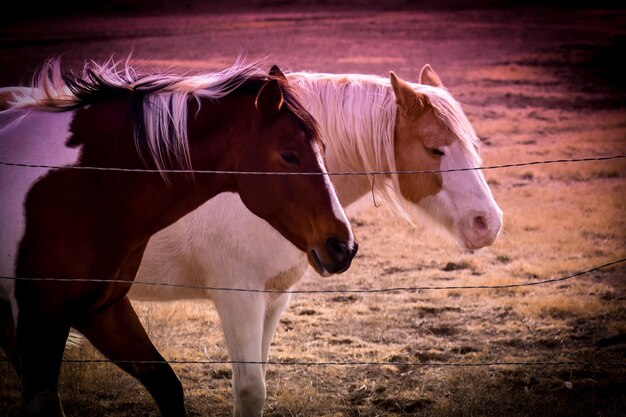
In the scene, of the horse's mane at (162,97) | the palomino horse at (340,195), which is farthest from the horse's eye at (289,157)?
the palomino horse at (340,195)

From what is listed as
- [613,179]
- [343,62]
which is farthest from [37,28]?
[613,179]

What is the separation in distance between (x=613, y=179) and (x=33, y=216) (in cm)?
1076

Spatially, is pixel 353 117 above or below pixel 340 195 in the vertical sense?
above

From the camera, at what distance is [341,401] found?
4.36 metres

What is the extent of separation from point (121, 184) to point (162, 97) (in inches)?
15.9

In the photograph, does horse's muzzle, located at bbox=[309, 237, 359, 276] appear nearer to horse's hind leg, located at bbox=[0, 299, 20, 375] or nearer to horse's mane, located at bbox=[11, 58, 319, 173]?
horse's mane, located at bbox=[11, 58, 319, 173]

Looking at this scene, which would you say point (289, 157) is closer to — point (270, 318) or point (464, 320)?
point (270, 318)

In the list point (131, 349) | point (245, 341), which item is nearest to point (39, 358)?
point (131, 349)

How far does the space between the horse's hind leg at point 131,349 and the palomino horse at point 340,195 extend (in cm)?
53

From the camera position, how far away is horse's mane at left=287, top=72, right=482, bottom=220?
12.4 feet

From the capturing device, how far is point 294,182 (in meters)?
2.80

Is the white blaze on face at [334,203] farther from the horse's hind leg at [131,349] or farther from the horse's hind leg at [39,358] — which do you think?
the horse's hind leg at [39,358]

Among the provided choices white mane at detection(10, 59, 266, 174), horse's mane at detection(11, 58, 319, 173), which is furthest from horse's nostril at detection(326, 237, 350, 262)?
white mane at detection(10, 59, 266, 174)

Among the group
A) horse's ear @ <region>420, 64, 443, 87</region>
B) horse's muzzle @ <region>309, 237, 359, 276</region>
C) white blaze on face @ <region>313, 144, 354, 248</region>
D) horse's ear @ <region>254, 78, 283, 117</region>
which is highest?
horse's ear @ <region>420, 64, 443, 87</region>
